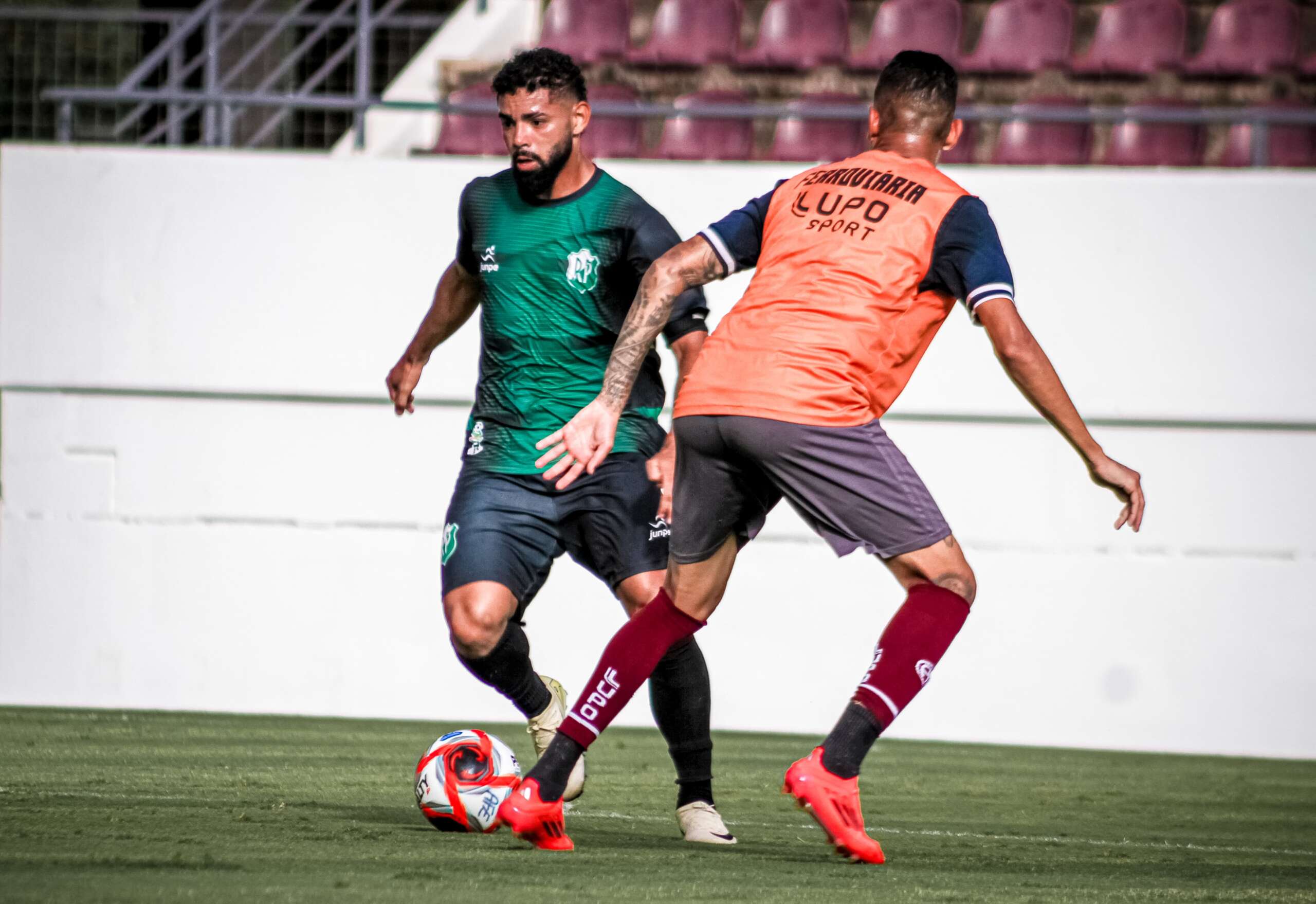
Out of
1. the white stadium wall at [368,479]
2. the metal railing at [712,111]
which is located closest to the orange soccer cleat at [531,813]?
the white stadium wall at [368,479]

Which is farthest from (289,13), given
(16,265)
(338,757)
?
(338,757)

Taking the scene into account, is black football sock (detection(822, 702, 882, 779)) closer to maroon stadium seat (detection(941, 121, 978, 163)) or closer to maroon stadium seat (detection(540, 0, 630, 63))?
maroon stadium seat (detection(941, 121, 978, 163))

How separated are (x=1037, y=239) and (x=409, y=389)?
156 inches

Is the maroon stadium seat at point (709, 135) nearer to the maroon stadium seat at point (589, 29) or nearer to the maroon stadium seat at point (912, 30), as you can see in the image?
the maroon stadium seat at point (589, 29)

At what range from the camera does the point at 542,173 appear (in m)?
4.00

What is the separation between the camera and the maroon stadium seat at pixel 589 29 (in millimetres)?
9648

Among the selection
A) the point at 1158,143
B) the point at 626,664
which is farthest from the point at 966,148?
the point at 626,664

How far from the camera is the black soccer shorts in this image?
12.7 feet

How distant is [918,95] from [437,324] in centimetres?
146

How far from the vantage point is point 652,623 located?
135 inches

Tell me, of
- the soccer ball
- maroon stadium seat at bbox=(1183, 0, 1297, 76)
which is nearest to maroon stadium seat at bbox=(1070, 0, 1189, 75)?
maroon stadium seat at bbox=(1183, 0, 1297, 76)

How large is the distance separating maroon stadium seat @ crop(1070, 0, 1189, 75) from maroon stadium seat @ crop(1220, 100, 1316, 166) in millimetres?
765

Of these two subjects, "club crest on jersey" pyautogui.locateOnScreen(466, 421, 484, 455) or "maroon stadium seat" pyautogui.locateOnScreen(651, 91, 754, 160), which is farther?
"maroon stadium seat" pyautogui.locateOnScreen(651, 91, 754, 160)

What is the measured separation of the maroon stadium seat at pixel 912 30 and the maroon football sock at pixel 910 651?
6696 mm
